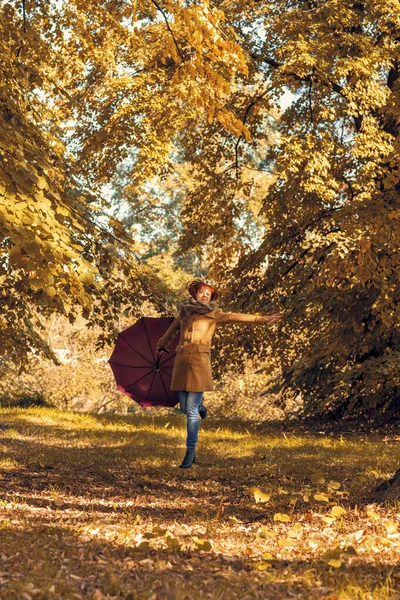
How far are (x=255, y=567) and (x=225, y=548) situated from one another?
1.74ft

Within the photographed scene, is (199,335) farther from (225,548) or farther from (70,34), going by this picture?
(70,34)

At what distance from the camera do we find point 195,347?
8695mm

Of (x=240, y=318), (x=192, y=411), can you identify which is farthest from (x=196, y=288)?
(x=192, y=411)

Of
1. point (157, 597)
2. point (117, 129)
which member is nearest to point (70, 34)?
point (117, 129)

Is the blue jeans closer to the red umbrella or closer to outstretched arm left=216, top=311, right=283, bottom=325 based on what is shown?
outstretched arm left=216, top=311, right=283, bottom=325

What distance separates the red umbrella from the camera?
32.5 feet

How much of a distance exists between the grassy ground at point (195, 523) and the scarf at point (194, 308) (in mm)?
1692

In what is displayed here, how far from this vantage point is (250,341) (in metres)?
15.9

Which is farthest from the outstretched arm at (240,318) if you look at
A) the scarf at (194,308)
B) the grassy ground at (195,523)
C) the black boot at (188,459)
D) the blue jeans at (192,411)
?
the grassy ground at (195,523)

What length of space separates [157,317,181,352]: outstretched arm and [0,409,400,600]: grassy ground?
4.52ft

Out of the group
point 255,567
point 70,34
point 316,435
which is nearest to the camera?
point 255,567

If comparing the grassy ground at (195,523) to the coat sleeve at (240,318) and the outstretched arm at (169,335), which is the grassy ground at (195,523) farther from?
the coat sleeve at (240,318)

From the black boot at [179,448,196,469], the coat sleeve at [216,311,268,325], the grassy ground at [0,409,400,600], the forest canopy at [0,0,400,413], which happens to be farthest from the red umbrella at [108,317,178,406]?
the coat sleeve at [216,311,268,325]

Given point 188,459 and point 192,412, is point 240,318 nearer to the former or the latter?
point 192,412
